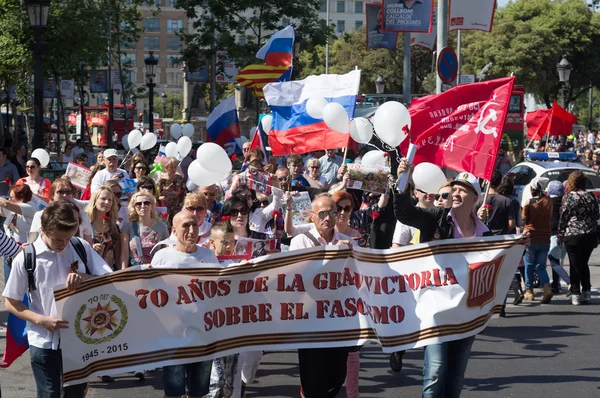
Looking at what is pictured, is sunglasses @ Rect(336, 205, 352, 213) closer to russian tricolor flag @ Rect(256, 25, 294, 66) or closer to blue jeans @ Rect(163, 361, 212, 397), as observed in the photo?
blue jeans @ Rect(163, 361, 212, 397)

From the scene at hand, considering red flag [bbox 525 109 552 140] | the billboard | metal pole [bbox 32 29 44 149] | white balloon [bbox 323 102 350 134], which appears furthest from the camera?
the billboard

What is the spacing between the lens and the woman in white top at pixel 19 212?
955cm

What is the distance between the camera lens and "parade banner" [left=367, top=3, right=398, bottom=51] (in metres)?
28.0

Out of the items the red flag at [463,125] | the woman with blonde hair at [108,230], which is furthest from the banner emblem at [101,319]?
the red flag at [463,125]

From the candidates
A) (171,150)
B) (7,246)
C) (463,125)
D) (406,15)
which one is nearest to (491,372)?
(463,125)

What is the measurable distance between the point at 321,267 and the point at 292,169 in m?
5.77

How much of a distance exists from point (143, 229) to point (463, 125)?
275 centimetres

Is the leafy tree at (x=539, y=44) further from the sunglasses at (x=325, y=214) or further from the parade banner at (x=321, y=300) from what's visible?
the parade banner at (x=321, y=300)


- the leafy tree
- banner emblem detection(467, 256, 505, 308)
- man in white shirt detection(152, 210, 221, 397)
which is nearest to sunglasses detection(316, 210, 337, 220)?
man in white shirt detection(152, 210, 221, 397)

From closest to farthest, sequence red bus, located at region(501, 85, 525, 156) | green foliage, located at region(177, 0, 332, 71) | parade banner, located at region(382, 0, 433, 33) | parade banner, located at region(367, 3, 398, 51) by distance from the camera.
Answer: parade banner, located at region(382, 0, 433, 33) < parade banner, located at region(367, 3, 398, 51) < green foliage, located at region(177, 0, 332, 71) < red bus, located at region(501, 85, 525, 156)

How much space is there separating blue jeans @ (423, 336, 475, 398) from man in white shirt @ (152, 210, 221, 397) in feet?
4.48

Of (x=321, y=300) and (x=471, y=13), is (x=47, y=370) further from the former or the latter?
(x=471, y=13)

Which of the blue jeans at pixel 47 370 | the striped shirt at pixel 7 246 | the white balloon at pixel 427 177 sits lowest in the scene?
the blue jeans at pixel 47 370

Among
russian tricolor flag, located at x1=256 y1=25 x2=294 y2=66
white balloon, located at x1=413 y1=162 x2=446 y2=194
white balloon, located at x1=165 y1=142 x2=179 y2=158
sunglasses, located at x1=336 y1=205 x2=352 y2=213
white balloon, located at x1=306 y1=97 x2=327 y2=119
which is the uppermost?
russian tricolor flag, located at x1=256 y1=25 x2=294 y2=66
